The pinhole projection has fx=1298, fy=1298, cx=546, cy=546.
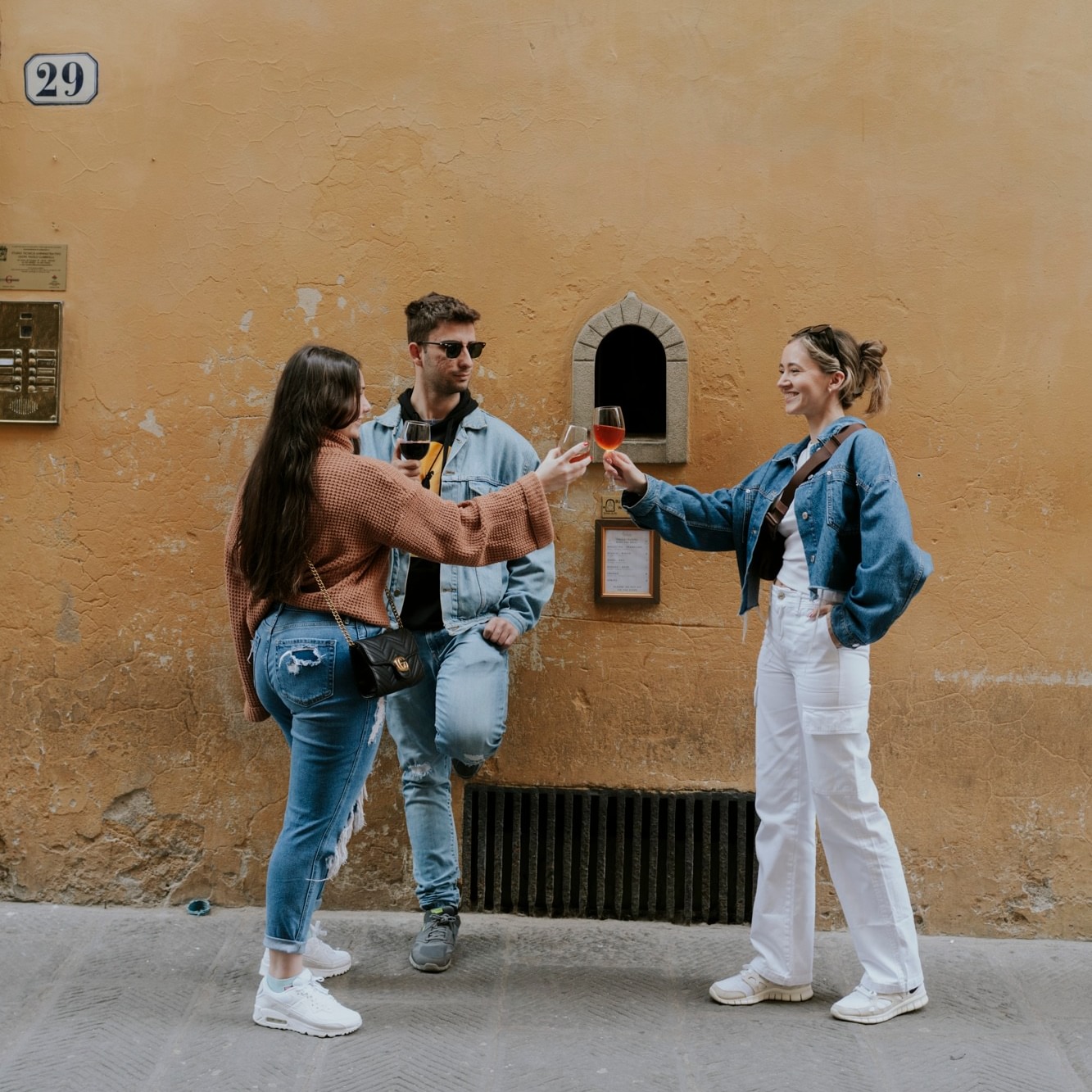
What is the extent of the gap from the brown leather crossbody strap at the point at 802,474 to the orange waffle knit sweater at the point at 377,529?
2.32 feet

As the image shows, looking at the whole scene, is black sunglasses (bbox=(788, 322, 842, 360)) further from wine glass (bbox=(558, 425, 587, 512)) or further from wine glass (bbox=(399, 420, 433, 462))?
wine glass (bbox=(399, 420, 433, 462))

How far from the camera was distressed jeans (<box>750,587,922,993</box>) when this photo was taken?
379cm

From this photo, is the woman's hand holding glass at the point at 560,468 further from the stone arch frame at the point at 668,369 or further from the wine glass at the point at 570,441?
the stone arch frame at the point at 668,369

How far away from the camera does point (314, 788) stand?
3.62m

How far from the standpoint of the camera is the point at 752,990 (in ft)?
13.1

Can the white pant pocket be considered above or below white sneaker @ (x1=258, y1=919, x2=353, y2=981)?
above

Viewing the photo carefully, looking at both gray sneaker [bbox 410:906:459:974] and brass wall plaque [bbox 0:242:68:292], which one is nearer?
gray sneaker [bbox 410:906:459:974]

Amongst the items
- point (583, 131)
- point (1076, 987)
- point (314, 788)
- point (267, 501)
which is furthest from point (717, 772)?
point (583, 131)

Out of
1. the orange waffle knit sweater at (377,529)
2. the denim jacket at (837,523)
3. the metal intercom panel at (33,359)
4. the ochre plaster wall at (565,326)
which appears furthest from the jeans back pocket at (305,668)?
the metal intercom panel at (33,359)

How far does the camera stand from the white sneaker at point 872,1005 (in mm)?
3820

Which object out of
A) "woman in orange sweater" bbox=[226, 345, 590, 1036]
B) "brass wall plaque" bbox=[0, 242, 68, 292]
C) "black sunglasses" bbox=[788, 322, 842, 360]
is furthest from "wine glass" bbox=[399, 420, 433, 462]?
"brass wall plaque" bbox=[0, 242, 68, 292]

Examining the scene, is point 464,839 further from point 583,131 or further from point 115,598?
point 583,131

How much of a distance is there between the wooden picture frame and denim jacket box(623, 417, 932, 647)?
0.55 meters

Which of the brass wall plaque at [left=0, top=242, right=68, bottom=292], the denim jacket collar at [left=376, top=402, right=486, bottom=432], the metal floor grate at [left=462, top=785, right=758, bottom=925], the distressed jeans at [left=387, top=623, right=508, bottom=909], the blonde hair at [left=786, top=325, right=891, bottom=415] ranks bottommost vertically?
the metal floor grate at [left=462, top=785, right=758, bottom=925]
